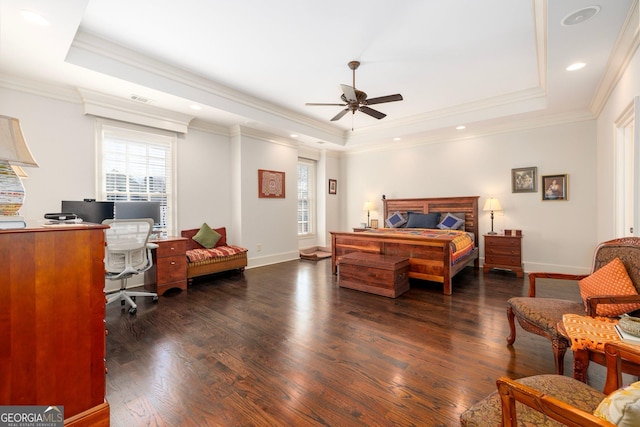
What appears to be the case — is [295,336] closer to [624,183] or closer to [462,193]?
[624,183]

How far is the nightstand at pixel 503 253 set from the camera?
467 cm

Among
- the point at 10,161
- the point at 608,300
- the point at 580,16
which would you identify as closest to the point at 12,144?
the point at 10,161

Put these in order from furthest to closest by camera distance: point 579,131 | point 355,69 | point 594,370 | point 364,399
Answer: point 579,131
point 355,69
point 594,370
point 364,399

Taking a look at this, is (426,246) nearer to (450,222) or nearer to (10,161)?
(450,222)

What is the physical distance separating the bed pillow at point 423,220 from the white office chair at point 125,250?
4.77 m

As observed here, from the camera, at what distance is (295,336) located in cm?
258

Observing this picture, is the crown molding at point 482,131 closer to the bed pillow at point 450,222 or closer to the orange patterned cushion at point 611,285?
the bed pillow at point 450,222

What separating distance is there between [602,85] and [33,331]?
19.2ft

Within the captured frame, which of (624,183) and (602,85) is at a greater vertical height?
(602,85)

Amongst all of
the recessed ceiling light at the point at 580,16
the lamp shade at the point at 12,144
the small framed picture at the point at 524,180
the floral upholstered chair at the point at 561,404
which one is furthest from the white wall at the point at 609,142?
the lamp shade at the point at 12,144

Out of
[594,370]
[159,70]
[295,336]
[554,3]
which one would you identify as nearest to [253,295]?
[295,336]

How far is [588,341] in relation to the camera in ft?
4.97
